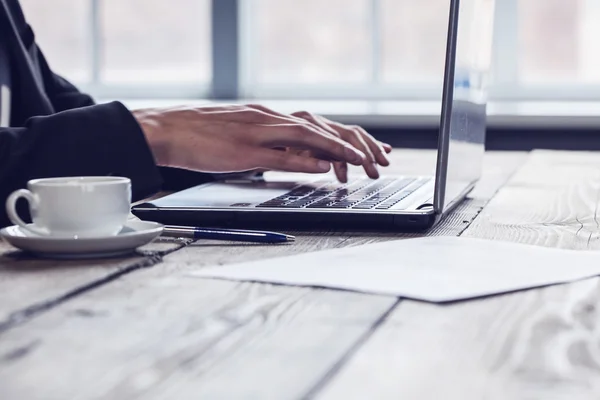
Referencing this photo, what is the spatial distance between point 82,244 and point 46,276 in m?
0.06

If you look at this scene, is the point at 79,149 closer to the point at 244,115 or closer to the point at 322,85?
the point at 244,115

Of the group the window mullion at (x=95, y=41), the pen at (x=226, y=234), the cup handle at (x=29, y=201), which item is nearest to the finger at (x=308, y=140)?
the pen at (x=226, y=234)

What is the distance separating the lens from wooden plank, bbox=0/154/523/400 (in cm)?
45

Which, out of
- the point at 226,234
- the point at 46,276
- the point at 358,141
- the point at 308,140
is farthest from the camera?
the point at 358,141

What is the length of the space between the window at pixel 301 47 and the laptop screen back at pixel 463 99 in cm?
208

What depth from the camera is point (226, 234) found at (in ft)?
2.93

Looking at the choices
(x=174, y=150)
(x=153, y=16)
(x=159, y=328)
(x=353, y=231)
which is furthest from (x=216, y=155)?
A: (x=153, y=16)

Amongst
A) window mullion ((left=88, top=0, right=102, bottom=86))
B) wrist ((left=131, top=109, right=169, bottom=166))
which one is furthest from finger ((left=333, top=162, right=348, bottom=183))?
window mullion ((left=88, top=0, right=102, bottom=86))

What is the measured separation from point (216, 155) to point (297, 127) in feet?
0.39

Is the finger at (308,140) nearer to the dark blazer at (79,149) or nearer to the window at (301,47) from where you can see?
the dark blazer at (79,149)

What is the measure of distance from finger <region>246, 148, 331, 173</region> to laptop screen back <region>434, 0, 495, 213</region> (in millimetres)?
168

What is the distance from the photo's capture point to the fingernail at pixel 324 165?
3.82ft

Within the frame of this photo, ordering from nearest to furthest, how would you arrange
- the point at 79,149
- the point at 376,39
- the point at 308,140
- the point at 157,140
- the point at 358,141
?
1. the point at 79,149
2. the point at 308,140
3. the point at 157,140
4. the point at 358,141
5. the point at 376,39

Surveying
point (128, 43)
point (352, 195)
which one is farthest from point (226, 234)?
point (128, 43)
